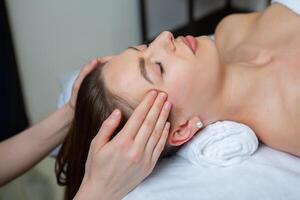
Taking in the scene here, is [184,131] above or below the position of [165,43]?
below

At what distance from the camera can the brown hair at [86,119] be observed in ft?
3.36

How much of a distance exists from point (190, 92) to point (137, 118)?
0.53ft

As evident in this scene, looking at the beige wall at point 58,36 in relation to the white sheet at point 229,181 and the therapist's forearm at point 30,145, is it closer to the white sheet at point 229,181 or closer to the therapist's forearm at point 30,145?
the therapist's forearm at point 30,145

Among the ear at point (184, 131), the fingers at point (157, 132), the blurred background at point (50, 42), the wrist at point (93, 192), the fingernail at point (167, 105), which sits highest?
the fingernail at point (167, 105)

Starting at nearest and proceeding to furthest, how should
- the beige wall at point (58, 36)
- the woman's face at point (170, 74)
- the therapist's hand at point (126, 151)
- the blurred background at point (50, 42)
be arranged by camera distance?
1. the therapist's hand at point (126, 151)
2. the woman's face at point (170, 74)
3. the blurred background at point (50, 42)
4. the beige wall at point (58, 36)

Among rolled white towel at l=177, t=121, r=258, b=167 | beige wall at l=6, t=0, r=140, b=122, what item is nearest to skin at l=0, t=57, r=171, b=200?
rolled white towel at l=177, t=121, r=258, b=167

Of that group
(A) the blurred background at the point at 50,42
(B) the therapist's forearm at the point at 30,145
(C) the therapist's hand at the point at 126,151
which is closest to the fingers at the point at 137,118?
(C) the therapist's hand at the point at 126,151

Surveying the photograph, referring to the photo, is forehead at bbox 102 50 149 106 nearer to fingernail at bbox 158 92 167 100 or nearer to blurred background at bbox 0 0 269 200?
fingernail at bbox 158 92 167 100

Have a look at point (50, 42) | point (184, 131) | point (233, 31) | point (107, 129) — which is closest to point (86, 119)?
point (107, 129)

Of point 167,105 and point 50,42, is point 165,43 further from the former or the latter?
point 50,42

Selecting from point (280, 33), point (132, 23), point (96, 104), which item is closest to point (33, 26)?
point (132, 23)

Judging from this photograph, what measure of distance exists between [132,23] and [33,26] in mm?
540

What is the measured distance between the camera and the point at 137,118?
3.00ft

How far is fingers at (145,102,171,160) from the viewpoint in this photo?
0.92 meters
